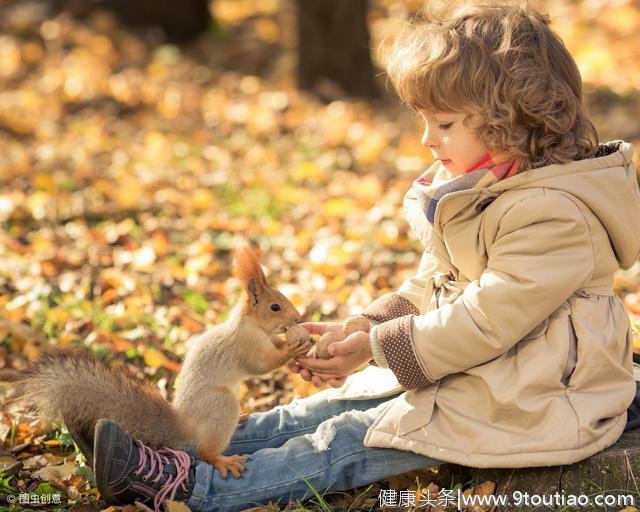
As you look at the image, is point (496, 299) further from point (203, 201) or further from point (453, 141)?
point (203, 201)

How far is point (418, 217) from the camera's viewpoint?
8.30 ft

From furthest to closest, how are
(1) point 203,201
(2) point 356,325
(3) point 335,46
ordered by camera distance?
(3) point 335,46 → (1) point 203,201 → (2) point 356,325

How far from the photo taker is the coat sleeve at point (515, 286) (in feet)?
7.29

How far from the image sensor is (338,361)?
2.53m

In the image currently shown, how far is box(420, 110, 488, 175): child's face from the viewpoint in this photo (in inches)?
92.8

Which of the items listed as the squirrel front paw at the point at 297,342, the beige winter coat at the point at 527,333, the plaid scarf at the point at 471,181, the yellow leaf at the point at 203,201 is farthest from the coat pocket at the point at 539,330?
the yellow leaf at the point at 203,201

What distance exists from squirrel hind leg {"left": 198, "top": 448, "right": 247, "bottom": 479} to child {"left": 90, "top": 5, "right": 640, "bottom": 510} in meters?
0.03

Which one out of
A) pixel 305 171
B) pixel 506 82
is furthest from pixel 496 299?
pixel 305 171

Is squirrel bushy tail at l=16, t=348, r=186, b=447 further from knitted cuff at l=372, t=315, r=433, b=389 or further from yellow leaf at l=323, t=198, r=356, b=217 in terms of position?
yellow leaf at l=323, t=198, r=356, b=217

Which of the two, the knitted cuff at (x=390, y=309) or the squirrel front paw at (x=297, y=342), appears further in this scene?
A: the knitted cuff at (x=390, y=309)

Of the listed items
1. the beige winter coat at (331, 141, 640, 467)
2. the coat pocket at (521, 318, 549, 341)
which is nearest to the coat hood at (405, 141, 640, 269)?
the beige winter coat at (331, 141, 640, 467)

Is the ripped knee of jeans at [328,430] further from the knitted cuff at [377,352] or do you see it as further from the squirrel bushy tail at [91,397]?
the squirrel bushy tail at [91,397]

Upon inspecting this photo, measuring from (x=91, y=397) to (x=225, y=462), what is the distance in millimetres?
406

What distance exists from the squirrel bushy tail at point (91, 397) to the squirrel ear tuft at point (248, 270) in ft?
1.32
